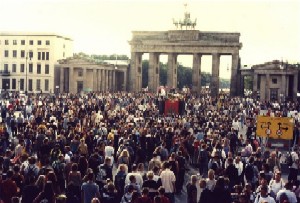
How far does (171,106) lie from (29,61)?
6985 cm

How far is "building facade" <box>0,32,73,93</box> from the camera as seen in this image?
11275cm

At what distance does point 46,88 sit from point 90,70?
38.5 feet

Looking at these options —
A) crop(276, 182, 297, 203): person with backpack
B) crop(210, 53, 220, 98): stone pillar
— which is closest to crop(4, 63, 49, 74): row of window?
crop(210, 53, 220, 98): stone pillar

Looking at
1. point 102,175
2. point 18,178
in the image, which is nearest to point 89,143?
point 102,175

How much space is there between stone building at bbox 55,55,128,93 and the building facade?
2197 mm

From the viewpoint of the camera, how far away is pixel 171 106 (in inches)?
1905

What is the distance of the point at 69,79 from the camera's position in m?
106

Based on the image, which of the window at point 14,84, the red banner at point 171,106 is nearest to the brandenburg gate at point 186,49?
the window at point 14,84

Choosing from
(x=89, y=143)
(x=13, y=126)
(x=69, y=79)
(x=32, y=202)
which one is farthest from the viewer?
(x=69, y=79)

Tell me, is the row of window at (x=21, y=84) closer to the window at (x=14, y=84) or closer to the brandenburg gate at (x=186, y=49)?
the window at (x=14, y=84)

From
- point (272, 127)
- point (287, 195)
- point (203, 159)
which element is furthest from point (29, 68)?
Answer: point (287, 195)

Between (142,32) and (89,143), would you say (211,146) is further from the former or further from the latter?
(142,32)

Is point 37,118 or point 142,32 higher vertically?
point 142,32

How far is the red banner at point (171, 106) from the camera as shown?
48.1 metres
